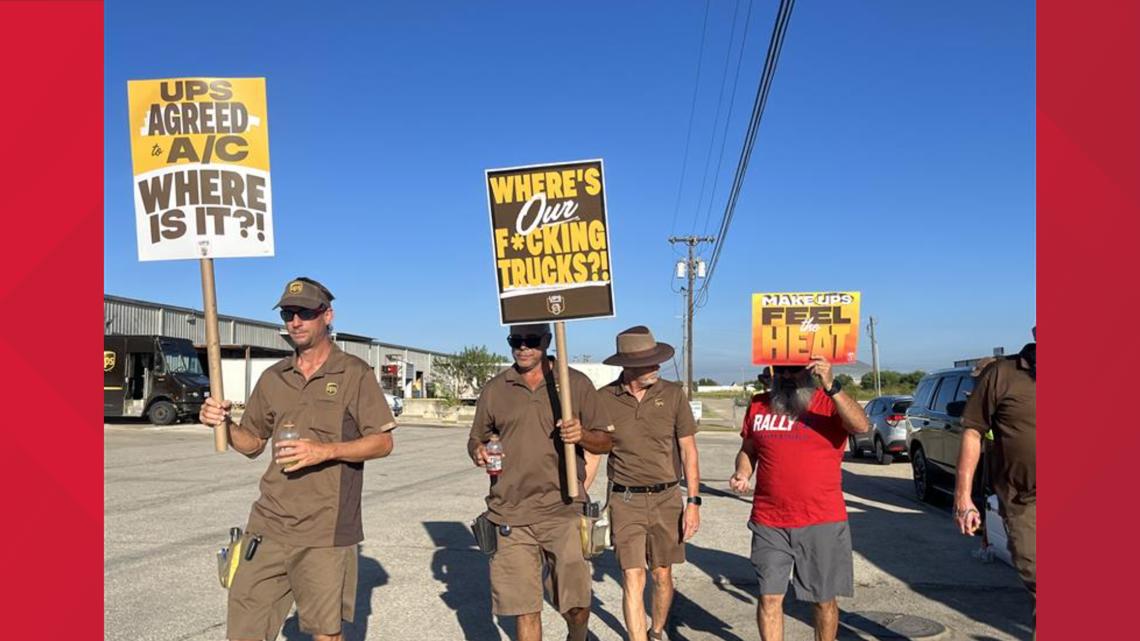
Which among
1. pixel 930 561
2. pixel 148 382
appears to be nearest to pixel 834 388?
pixel 930 561

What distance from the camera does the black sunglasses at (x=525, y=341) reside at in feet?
16.9

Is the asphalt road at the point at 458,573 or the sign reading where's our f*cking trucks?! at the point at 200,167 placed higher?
the sign reading where's our f*cking trucks?! at the point at 200,167

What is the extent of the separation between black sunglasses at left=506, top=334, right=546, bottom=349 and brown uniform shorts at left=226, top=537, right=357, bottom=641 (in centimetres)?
157

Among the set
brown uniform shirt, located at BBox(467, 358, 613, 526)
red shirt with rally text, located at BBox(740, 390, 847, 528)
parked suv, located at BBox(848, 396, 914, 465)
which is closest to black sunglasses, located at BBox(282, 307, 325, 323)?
brown uniform shirt, located at BBox(467, 358, 613, 526)

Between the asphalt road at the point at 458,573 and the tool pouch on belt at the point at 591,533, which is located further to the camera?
the asphalt road at the point at 458,573

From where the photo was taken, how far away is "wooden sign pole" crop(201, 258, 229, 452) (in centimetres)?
418

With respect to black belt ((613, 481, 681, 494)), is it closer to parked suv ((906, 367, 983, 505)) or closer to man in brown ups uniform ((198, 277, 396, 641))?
man in brown ups uniform ((198, 277, 396, 641))

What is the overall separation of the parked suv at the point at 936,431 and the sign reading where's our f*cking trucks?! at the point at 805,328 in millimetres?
6762

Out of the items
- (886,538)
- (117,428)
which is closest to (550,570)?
(886,538)

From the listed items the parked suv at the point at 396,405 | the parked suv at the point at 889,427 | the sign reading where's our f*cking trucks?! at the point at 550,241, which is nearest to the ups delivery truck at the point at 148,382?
the parked suv at the point at 396,405

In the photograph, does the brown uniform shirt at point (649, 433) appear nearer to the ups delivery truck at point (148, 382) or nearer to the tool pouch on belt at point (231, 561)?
the tool pouch on belt at point (231, 561)

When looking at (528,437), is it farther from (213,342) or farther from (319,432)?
(213,342)

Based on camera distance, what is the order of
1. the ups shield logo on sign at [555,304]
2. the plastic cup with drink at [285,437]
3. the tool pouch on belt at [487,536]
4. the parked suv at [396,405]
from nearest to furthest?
the plastic cup with drink at [285,437] < the tool pouch on belt at [487,536] < the ups shield logo on sign at [555,304] < the parked suv at [396,405]

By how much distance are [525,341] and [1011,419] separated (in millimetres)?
2727
